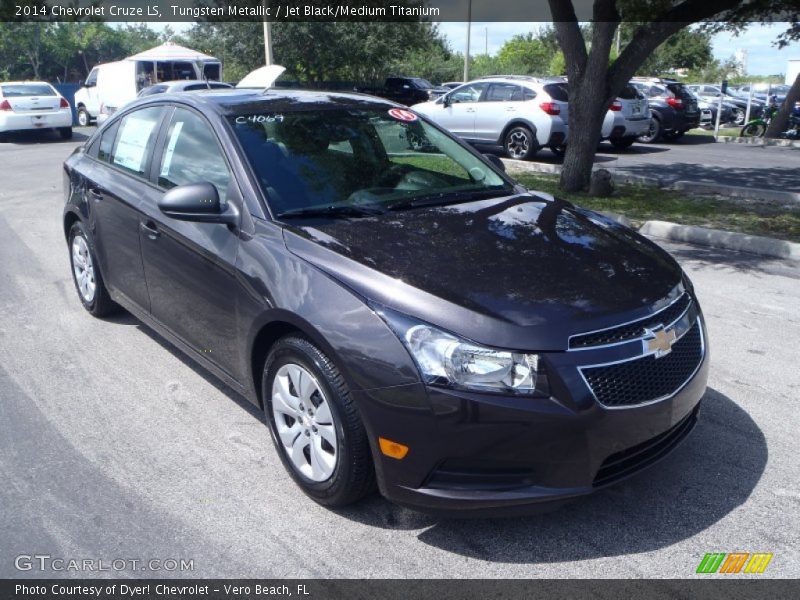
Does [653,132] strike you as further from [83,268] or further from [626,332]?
[626,332]

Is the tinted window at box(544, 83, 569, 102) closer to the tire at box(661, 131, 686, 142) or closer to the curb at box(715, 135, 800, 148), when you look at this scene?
the tire at box(661, 131, 686, 142)

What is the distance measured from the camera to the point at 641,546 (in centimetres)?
306

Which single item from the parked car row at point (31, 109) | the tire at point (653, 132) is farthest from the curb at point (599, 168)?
the parked car row at point (31, 109)

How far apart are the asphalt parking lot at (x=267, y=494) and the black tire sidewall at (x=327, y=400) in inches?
4.8

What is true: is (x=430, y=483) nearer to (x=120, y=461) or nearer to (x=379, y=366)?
(x=379, y=366)

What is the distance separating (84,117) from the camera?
27891mm

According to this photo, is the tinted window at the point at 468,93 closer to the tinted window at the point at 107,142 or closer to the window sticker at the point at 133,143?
the tinted window at the point at 107,142

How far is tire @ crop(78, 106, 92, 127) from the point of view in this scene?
27.7m

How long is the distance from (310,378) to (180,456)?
105 cm

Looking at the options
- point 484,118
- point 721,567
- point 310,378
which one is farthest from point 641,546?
point 484,118

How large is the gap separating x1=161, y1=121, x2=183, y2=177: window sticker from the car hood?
50.2 inches

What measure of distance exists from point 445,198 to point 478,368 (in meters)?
1.55

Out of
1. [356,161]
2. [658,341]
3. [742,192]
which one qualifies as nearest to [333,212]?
[356,161]

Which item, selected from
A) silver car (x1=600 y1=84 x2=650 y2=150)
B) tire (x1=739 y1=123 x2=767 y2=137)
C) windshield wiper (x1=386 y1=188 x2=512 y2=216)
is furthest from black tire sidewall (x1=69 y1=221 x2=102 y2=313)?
tire (x1=739 y1=123 x2=767 y2=137)
